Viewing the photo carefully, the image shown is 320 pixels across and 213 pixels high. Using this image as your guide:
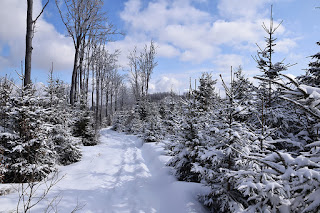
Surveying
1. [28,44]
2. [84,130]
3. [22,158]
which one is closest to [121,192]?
[22,158]

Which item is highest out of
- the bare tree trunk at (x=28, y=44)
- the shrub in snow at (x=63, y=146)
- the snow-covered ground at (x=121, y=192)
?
the bare tree trunk at (x=28, y=44)

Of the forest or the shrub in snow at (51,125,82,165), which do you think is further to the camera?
the shrub in snow at (51,125,82,165)

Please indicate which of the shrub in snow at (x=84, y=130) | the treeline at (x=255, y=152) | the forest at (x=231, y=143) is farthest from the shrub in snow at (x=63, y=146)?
the treeline at (x=255, y=152)

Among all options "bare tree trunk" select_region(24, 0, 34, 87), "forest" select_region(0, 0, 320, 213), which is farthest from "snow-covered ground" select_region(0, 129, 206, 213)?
"bare tree trunk" select_region(24, 0, 34, 87)

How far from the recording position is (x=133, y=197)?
15.3 feet

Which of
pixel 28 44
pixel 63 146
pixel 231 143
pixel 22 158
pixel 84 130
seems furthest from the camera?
pixel 84 130

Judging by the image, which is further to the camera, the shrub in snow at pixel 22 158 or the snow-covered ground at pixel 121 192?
the shrub in snow at pixel 22 158

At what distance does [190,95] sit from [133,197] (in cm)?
382

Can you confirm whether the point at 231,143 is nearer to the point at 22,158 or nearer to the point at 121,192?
the point at 121,192

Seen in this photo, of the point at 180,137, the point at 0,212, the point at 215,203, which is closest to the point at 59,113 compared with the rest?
the point at 0,212

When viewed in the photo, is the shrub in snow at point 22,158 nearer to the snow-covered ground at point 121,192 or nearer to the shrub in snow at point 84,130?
the snow-covered ground at point 121,192

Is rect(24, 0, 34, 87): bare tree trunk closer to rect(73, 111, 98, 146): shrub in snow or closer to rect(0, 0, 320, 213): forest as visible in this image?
rect(0, 0, 320, 213): forest

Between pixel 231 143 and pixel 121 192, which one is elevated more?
pixel 231 143

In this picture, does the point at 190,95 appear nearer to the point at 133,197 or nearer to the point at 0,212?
the point at 133,197
